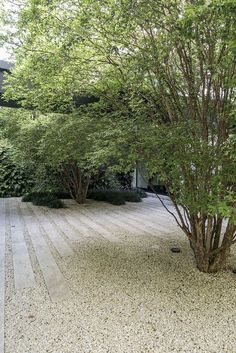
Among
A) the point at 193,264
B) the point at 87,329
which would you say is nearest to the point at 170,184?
the point at 193,264

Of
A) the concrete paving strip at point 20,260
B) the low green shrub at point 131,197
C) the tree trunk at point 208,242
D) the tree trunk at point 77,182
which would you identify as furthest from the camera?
the low green shrub at point 131,197

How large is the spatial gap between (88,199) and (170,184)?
5.88 m

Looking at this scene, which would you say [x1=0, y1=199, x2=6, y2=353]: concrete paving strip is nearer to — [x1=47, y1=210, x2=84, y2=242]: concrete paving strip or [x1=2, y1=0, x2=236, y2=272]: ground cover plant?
[x1=47, y1=210, x2=84, y2=242]: concrete paving strip

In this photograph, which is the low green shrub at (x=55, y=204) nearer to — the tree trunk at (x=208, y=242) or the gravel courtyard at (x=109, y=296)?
the gravel courtyard at (x=109, y=296)

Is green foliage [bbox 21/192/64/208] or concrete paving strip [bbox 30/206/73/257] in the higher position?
green foliage [bbox 21/192/64/208]

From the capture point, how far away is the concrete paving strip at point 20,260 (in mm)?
2756

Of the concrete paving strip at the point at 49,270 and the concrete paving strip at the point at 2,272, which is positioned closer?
the concrete paving strip at the point at 2,272

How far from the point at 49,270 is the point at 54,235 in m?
1.49

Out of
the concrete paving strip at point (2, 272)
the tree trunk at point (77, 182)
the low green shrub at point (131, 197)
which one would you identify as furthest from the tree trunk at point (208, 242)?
the low green shrub at point (131, 197)

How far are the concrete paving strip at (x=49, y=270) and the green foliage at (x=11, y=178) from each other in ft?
16.1

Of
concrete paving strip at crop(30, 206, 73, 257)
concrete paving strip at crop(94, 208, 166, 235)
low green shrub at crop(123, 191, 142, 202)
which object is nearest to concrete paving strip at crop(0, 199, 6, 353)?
concrete paving strip at crop(30, 206, 73, 257)

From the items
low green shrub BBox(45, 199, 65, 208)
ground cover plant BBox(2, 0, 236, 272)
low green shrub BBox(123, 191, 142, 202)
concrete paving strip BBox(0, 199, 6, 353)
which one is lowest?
concrete paving strip BBox(0, 199, 6, 353)

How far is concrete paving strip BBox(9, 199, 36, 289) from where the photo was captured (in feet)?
9.04

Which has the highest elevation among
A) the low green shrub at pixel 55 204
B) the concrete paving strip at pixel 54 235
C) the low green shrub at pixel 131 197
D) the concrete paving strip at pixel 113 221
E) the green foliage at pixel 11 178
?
the green foliage at pixel 11 178
